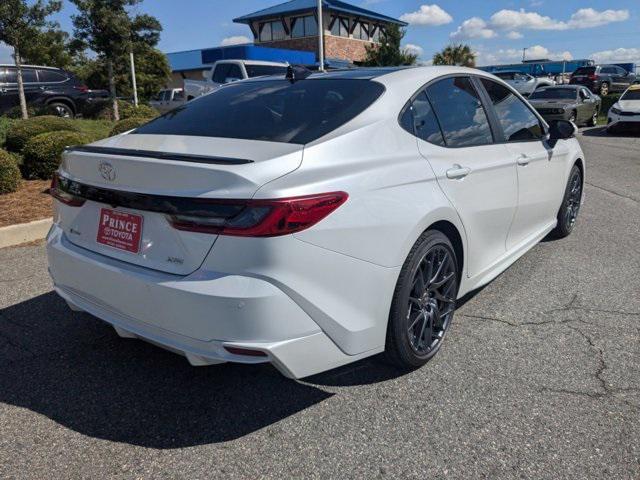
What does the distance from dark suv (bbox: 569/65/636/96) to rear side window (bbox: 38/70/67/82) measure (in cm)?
2799

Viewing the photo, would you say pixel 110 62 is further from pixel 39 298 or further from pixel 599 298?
pixel 599 298

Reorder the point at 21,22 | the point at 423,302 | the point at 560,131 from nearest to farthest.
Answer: the point at 423,302 → the point at 560,131 → the point at 21,22

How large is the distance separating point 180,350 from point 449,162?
1781 millimetres

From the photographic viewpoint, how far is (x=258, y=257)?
2160mm

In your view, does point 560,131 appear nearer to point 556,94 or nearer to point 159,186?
point 159,186

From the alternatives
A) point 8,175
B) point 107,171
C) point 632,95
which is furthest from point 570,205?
point 632,95

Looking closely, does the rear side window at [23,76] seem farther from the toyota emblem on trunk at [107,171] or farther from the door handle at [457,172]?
the door handle at [457,172]

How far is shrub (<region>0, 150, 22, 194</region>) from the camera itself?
22.4ft

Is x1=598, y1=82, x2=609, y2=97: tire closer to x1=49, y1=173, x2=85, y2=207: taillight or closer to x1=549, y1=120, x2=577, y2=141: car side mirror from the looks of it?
x1=549, y1=120, x2=577, y2=141: car side mirror

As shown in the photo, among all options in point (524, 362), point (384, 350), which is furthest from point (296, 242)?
point (524, 362)

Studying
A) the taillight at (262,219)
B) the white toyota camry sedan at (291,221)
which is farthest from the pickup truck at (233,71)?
the taillight at (262,219)

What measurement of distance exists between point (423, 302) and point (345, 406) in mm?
710

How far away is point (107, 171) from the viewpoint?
8.36ft

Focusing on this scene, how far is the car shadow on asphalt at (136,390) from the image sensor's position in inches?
101
